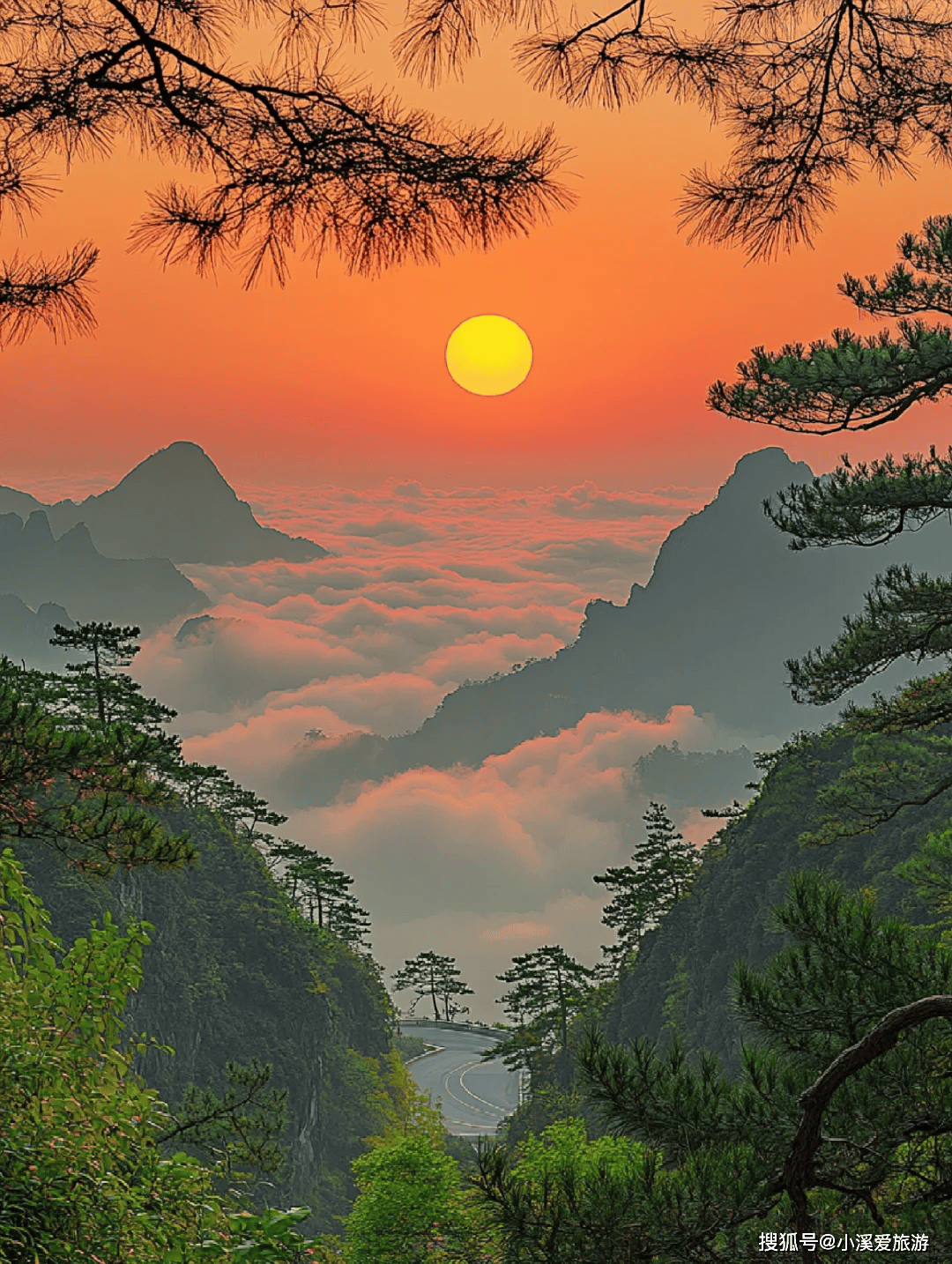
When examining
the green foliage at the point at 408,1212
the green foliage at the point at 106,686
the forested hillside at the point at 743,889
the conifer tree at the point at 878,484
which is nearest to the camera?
the conifer tree at the point at 878,484

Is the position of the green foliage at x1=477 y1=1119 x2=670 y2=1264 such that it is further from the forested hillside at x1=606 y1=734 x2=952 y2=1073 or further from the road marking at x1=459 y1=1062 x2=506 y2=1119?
the road marking at x1=459 y1=1062 x2=506 y2=1119

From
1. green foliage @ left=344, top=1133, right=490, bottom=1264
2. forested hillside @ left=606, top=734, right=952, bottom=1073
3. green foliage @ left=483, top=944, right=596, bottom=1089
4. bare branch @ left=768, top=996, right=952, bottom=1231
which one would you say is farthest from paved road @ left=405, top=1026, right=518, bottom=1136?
bare branch @ left=768, top=996, right=952, bottom=1231

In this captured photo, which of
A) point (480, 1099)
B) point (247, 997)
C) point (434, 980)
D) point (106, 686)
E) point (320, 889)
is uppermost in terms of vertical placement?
point (106, 686)

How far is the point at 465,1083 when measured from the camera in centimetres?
5700

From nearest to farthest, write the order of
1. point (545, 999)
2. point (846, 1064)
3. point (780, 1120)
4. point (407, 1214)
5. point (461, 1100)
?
1. point (846, 1064)
2. point (780, 1120)
3. point (407, 1214)
4. point (545, 999)
5. point (461, 1100)

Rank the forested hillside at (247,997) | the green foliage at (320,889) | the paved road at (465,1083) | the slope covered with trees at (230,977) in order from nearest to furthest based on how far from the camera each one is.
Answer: the slope covered with trees at (230,977)
the forested hillside at (247,997)
the green foliage at (320,889)
the paved road at (465,1083)

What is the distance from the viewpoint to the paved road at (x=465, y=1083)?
2018 inches

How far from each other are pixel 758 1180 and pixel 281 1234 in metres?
1.97

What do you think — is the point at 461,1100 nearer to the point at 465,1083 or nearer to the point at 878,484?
the point at 465,1083

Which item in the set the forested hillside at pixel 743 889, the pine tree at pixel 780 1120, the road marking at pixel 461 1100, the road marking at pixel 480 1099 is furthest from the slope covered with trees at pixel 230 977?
the forested hillside at pixel 743 889

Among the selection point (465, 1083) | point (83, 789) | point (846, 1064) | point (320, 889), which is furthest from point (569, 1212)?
point (465, 1083)

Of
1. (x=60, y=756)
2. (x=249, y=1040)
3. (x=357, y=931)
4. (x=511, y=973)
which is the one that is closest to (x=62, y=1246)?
(x=60, y=756)

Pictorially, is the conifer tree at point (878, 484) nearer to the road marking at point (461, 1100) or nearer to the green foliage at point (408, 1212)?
the green foliage at point (408, 1212)

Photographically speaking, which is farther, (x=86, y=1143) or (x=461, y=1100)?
(x=461, y=1100)
